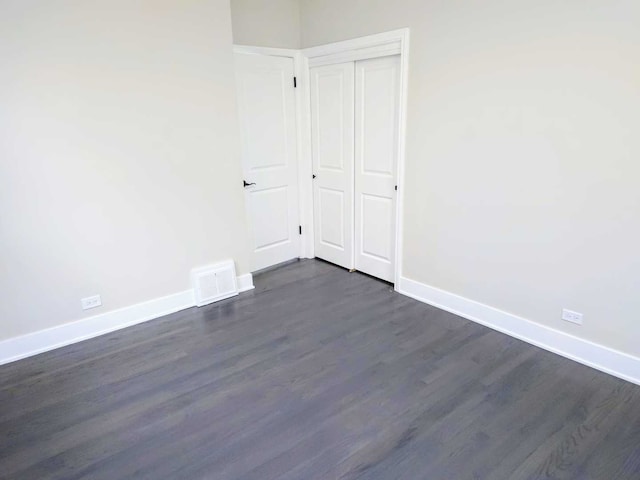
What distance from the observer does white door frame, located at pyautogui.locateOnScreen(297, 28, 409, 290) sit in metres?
3.46

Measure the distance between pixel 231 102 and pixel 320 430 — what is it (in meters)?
2.78

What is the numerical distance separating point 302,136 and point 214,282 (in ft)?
6.17

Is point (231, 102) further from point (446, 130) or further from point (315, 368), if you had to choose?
point (315, 368)

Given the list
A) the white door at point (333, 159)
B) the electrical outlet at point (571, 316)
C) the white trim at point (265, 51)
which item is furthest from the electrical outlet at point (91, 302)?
the electrical outlet at point (571, 316)

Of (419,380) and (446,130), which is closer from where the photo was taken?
(419,380)

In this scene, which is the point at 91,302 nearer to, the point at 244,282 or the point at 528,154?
the point at 244,282

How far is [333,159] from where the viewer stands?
4.41 m

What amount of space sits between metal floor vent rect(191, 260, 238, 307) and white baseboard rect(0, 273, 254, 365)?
0.09 m

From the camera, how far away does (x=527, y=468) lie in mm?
1970

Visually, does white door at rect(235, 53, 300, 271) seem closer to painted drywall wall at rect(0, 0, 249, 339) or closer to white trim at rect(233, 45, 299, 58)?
white trim at rect(233, 45, 299, 58)

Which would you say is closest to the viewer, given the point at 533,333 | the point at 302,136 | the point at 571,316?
the point at 571,316

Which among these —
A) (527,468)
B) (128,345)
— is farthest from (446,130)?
(128,345)

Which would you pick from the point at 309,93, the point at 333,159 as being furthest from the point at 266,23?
the point at 333,159

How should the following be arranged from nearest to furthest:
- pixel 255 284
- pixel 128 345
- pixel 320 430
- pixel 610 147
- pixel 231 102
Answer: pixel 320 430 < pixel 610 147 < pixel 128 345 < pixel 231 102 < pixel 255 284
